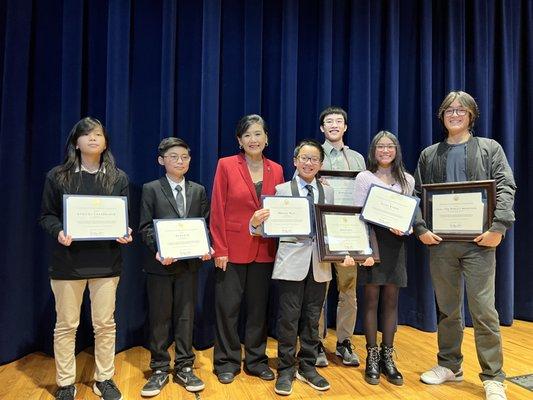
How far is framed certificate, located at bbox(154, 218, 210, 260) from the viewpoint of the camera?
2.30 meters

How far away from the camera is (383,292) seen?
8.49ft

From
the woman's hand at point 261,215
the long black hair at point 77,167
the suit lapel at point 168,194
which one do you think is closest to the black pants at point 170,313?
the suit lapel at point 168,194

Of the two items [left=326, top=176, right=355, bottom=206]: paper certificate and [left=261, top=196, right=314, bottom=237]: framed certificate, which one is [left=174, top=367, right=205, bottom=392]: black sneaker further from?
[left=326, top=176, right=355, bottom=206]: paper certificate

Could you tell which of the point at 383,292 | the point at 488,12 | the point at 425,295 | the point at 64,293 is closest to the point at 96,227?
the point at 64,293

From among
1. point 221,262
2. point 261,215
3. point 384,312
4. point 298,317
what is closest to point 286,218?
point 261,215

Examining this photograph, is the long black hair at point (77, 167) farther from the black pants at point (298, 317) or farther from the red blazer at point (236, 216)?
the black pants at point (298, 317)

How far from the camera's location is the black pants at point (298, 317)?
7.86ft

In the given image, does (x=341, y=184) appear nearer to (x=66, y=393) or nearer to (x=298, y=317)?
(x=298, y=317)

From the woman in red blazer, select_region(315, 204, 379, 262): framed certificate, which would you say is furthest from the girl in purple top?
the woman in red blazer

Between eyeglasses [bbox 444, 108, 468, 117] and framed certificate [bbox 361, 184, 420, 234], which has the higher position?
eyeglasses [bbox 444, 108, 468, 117]

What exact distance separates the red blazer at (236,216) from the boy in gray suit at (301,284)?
0.12 metres

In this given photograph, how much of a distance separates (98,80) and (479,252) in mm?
2946

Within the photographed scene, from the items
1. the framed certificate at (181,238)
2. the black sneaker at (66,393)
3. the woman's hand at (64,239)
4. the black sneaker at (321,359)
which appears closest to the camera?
the woman's hand at (64,239)

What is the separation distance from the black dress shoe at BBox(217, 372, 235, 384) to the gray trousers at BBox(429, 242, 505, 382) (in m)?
1.38
